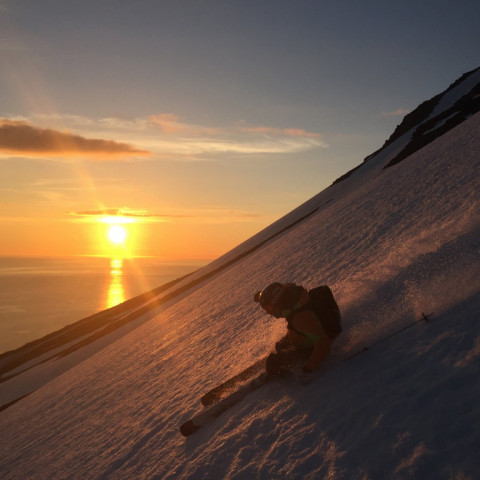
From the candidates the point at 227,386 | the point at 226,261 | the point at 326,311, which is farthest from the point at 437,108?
the point at 227,386

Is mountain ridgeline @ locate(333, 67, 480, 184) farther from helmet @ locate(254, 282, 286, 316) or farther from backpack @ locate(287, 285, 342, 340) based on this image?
helmet @ locate(254, 282, 286, 316)

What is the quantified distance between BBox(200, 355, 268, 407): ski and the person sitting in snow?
0.57m

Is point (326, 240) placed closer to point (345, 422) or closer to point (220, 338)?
point (220, 338)

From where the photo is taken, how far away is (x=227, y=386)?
7.76 metres

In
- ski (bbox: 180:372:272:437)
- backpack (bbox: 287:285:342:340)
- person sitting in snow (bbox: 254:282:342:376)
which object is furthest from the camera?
ski (bbox: 180:372:272:437)

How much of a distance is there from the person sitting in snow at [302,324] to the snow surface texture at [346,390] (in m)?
0.32

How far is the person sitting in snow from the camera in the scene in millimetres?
6609

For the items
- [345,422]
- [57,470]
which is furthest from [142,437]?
[345,422]

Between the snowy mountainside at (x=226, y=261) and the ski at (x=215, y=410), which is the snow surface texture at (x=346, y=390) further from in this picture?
the snowy mountainside at (x=226, y=261)

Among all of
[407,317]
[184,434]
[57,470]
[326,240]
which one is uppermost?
[326,240]

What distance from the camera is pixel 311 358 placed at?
6.53 meters

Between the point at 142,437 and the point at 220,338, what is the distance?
184 inches

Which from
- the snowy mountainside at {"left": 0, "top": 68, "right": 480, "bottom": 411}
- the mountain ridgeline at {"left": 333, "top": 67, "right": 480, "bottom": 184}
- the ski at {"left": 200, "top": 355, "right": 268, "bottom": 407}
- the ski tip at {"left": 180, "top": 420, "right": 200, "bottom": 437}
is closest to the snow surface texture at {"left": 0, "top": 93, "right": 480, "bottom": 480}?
the ski tip at {"left": 180, "top": 420, "right": 200, "bottom": 437}

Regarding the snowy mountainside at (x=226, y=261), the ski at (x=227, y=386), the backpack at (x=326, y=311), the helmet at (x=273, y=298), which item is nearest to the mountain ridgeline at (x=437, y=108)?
the snowy mountainside at (x=226, y=261)
